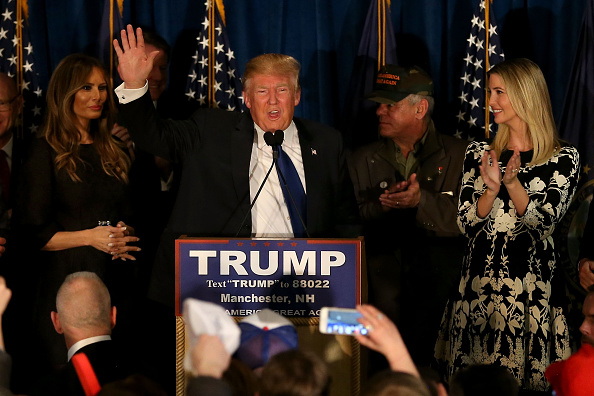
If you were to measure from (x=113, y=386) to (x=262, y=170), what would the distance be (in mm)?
1984

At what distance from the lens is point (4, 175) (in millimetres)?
5188

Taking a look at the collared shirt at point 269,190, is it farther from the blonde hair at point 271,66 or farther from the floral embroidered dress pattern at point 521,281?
the floral embroidered dress pattern at point 521,281

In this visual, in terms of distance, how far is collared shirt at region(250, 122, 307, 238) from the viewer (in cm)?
431

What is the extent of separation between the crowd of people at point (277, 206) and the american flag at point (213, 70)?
2.42 ft

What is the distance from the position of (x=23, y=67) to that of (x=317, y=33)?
1920mm

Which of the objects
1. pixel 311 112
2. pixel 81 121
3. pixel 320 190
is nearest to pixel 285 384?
pixel 320 190

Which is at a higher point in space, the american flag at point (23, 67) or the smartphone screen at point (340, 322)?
the american flag at point (23, 67)

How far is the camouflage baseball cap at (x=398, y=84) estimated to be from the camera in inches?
214

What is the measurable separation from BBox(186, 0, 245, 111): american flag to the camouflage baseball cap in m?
0.95

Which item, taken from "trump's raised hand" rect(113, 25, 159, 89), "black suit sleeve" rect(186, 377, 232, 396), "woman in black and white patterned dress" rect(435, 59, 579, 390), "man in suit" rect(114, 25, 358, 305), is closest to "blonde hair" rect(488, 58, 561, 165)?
"woman in black and white patterned dress" rect(435, 59, 579, 390)

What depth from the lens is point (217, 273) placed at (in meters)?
3.71

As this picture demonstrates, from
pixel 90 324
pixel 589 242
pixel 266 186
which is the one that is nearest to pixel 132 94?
pixel 266 186

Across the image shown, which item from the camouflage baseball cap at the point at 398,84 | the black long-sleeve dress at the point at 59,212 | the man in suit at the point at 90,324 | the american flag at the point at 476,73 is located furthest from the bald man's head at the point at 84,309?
the american flag at the point at 476,73

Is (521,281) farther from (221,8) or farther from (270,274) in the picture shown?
(221,8)
